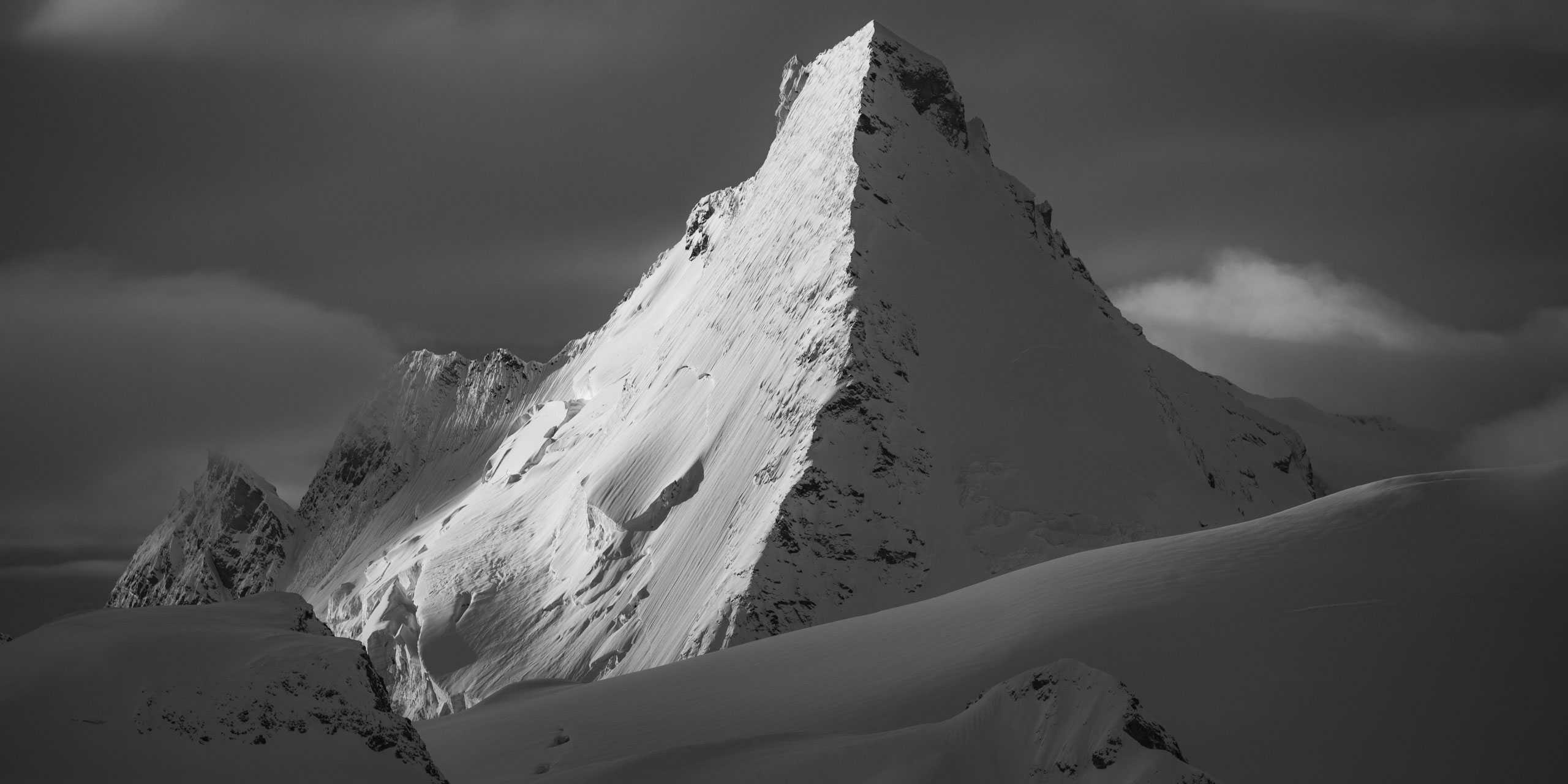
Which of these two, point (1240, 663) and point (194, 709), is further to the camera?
point (1240, 663)

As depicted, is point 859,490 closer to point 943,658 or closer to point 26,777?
point 943,658

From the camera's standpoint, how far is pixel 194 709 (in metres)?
30.4

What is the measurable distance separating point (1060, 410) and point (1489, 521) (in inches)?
4173

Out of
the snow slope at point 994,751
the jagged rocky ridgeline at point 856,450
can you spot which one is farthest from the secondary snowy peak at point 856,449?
the snow slope at point 994,751

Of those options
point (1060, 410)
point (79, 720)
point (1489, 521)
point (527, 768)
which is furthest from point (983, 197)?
point (79, 720)

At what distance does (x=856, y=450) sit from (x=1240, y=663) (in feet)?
337

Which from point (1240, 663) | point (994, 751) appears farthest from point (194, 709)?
point (1240, 663)

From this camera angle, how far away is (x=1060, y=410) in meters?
164

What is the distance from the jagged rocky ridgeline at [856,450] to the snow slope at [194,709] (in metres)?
106

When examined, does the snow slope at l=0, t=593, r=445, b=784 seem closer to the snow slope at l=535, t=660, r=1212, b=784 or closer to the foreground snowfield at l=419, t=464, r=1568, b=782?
the snow slope at l=535, t=660, r=1212, b=784

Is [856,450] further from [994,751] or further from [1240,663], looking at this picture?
[994,751]

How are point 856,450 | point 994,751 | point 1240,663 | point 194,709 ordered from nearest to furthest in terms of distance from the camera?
point 194,709, point 994,751, point 1240,663, point 856,450

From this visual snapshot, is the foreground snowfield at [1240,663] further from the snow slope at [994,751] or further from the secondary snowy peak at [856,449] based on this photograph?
the secondary snowy peak at [856,449]

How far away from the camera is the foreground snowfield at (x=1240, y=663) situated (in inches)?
1813
